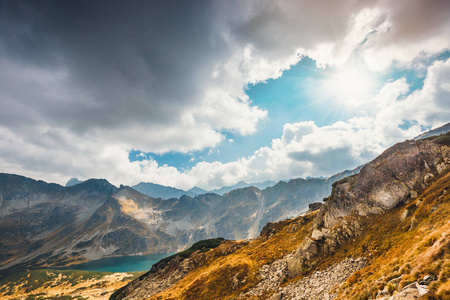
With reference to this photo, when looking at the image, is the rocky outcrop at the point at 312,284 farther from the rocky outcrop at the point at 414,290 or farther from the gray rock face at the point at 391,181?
the gray rock face at the point at 391,181

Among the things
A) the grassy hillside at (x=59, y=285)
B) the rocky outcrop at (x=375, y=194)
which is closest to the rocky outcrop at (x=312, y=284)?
the rocky outcrop at (x=375, y=194)

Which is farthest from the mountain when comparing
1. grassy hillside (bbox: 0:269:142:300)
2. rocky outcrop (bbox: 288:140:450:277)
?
grassy hillside (bbox: 0:269:142:300)

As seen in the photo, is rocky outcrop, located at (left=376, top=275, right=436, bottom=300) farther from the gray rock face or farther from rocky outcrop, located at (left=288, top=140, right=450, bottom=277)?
the gray rock face

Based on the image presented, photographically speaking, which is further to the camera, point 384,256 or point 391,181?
point 391,181

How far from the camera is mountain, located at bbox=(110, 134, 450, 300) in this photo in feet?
49.3

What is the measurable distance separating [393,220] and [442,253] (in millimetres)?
22700

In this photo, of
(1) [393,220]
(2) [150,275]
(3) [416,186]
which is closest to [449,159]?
(3) [416,186]

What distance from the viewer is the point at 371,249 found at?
26891 mm

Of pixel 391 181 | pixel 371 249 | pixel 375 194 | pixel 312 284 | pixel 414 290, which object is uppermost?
pixel 391 181

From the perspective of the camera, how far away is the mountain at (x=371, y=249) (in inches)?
592

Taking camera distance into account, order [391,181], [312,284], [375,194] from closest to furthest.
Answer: [312,284] → [391,181] → [375,194]

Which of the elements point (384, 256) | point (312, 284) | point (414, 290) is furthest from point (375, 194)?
point (414, 290)

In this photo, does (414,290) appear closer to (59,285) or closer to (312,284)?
(312,284)

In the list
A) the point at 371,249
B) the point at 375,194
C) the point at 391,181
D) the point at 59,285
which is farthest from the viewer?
the point at 59,285
